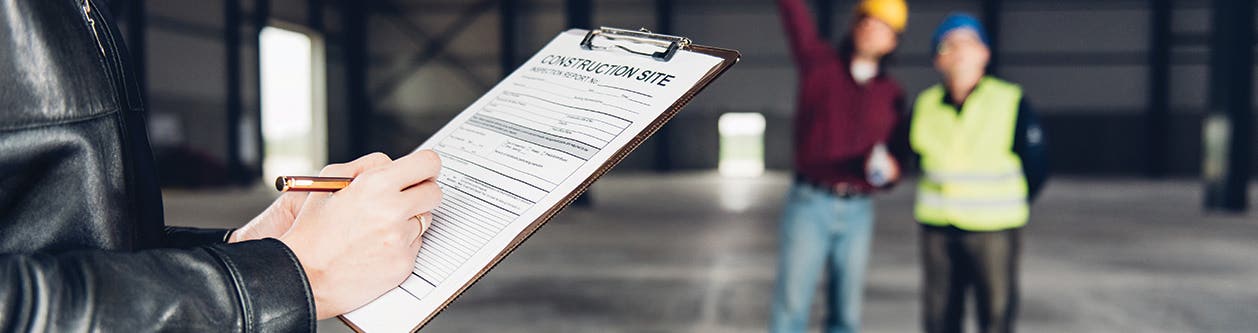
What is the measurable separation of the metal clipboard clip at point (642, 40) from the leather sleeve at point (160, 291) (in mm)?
474

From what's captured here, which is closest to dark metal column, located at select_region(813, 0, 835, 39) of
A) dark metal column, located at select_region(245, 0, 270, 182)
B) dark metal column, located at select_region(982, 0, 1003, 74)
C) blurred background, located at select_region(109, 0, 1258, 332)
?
blurred background, located at select_region(109, 0, 1258, 332)

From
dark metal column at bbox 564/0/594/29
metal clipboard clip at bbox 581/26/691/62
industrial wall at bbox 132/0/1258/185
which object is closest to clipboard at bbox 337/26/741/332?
metal clipboard clip at bbox 581/26/691/62

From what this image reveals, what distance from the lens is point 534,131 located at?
1081 mm

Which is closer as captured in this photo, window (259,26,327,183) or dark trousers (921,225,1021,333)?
dark trousers (921,225,1021,333)

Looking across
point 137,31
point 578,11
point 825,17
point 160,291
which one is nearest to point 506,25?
point 825,17

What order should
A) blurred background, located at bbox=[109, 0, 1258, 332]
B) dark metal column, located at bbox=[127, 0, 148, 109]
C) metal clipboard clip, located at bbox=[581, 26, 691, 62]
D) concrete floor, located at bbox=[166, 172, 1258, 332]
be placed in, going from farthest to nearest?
dark metal column, located at bbox=[127, 0, 148, 109], blurred background, located at bbox=[109, 0, 1258, 332], concrete floor, located at bbox=[166, 172, 1258, 332], metal clipboard clip, located at bbox=[581, 26, 691, 62]

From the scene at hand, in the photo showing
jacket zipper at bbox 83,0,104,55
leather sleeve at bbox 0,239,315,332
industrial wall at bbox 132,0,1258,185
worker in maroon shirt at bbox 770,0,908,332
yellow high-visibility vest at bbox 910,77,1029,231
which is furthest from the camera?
industrial wall at bbox 132,0,1258,185

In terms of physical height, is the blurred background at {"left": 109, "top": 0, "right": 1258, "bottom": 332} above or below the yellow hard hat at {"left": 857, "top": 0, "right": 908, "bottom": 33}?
below

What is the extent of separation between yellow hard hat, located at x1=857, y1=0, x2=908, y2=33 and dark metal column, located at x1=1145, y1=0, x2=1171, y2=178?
19192 millimetres

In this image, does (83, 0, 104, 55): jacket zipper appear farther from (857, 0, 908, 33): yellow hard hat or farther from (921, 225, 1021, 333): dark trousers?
(921, 225, 1021, 333): dark trousers

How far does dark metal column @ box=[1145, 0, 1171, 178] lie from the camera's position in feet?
64.5

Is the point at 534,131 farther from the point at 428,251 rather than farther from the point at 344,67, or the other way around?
the point at 344,67

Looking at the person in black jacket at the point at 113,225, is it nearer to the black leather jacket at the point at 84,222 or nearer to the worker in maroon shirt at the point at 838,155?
the black leather jacket at the point at 84,222

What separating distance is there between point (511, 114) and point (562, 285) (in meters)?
5.06
